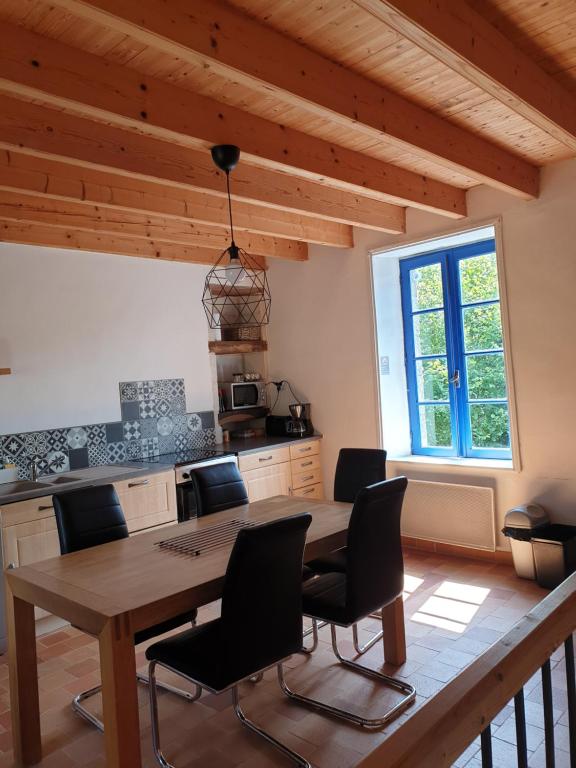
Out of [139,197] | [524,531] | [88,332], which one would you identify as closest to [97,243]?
[88,332]

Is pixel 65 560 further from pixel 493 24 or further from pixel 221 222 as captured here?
pixel 493 24

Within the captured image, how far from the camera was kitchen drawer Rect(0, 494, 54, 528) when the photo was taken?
353 cm

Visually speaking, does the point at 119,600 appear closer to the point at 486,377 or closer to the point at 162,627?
the point at 162,627

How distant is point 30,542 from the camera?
144 inches

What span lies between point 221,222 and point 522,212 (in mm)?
2064

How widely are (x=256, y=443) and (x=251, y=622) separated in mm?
3082

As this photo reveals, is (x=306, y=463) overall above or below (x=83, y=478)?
below

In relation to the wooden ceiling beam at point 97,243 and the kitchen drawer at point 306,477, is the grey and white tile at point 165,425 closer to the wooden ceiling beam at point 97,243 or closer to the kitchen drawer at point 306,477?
the kitchen drawer at point 306,477

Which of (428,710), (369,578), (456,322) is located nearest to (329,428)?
(456,322)

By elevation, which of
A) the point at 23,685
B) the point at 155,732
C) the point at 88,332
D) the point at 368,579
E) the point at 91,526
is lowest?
the point at 155,732

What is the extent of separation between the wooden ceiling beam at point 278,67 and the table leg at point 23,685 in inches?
85.9

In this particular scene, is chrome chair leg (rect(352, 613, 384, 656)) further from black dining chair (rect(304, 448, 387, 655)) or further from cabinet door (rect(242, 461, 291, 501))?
cabinet door (rect(242, 461, 291, 501))

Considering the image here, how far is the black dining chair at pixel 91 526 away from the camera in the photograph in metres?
2.82

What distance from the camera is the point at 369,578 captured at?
8.75ft
